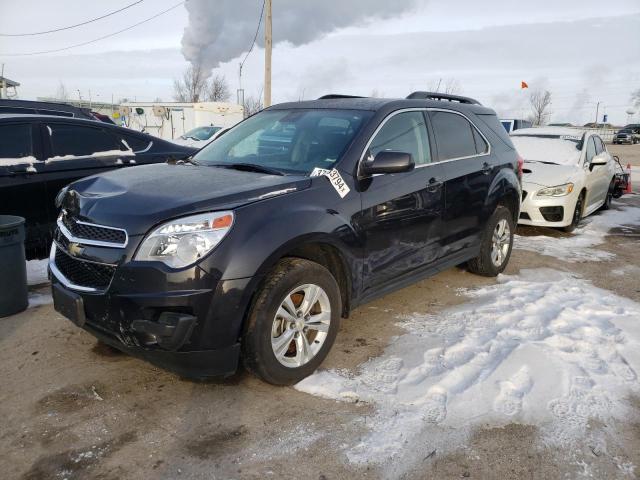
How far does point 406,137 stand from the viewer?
13.7 ft

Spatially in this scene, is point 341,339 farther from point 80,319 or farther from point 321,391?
point 80,319

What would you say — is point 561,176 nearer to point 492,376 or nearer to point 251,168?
point 492,376

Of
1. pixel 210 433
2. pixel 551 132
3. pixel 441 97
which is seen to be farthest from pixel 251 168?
pixel 551 132

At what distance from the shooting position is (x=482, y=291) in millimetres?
5180

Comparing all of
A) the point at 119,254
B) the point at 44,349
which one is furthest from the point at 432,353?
the point at 44,349

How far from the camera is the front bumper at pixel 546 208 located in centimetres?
767

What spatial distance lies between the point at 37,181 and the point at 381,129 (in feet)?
11.7

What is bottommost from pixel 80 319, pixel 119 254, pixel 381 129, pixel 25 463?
pixel 25 463

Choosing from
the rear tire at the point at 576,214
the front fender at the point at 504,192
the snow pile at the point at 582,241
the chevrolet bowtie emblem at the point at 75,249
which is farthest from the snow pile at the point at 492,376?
the rear tire at the point at 576,214

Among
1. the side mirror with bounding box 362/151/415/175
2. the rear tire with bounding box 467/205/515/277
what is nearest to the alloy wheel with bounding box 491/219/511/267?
the rear tire with bounding box 467/205/515/277

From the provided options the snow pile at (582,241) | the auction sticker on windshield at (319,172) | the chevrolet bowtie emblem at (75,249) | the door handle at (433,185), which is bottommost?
the snow pile at (582,241)

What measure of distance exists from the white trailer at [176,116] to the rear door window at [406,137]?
26.0 m

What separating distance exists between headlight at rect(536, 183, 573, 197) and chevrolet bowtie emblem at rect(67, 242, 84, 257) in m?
6.66

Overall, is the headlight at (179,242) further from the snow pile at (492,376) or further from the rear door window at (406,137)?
the rear door window at (406,137)
